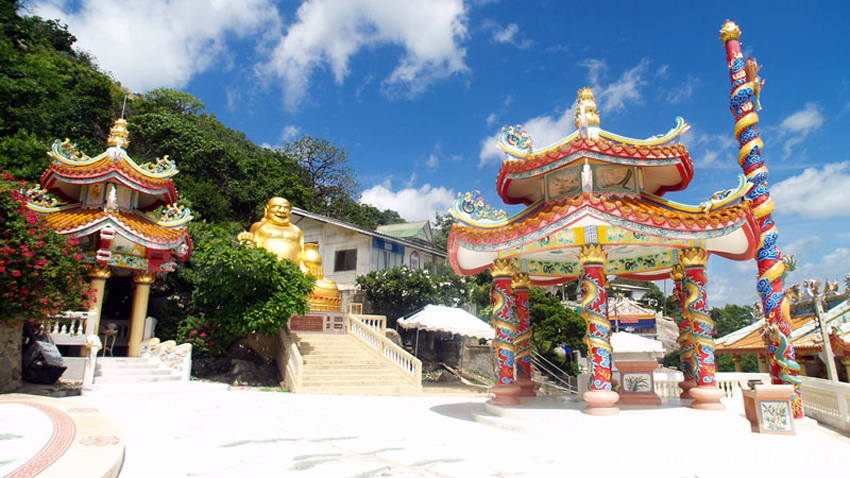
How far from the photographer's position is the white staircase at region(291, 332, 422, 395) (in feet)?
48.5

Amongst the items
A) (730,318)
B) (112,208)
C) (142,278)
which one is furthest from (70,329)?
(730,318)

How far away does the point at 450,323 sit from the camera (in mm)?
19625

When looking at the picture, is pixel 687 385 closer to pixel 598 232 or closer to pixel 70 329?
pixel 598 232

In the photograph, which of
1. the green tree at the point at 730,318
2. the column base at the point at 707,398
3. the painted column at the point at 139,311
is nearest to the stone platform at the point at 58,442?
the painted column at the point at 139,311

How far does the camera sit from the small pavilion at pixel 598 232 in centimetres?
834

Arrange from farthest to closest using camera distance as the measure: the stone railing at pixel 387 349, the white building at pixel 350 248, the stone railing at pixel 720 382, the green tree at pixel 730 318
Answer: the green tree at pixel 730 318
the white building at pixel 350 248
the stone railing at pixel 387 349
the stone railing at pixel 720 382

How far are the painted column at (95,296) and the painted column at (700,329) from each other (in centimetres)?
1549

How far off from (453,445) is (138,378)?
10910 millimetres

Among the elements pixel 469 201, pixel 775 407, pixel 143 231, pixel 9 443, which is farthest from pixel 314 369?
pixel 775 407

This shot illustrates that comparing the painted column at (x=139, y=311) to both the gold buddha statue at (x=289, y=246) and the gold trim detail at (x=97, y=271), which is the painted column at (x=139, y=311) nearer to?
the gold trim detail at (x=97, y=271)

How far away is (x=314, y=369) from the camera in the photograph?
1562cm

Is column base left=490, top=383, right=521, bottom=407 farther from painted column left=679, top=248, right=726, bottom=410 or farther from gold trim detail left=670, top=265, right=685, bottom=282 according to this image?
gold trim detail left=670, top=265, right=685, bottom=282

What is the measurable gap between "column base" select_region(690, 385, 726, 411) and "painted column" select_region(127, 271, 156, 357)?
51.5 feet

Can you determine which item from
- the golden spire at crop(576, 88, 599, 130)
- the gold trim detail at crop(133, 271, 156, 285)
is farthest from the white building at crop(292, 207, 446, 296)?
the golden spire at crop(576, 88, 599, 130)
